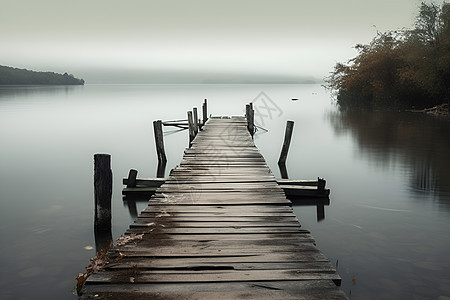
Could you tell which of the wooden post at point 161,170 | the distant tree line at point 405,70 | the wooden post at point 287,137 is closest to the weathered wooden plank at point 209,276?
the wooden post at point 287,137

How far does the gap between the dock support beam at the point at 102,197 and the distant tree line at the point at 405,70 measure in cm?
2868

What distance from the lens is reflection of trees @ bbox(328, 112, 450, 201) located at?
485 inches

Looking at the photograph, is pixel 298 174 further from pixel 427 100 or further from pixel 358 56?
pixel 358 56

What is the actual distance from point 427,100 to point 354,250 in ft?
113

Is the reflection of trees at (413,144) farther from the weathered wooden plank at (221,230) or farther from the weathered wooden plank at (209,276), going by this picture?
the weathered wooden plank at (209,276)

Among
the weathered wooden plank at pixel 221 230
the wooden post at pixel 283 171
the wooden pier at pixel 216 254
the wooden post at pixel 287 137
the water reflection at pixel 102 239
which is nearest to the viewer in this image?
the wooden pier at pixel 216 254

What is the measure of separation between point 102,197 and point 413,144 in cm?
1705

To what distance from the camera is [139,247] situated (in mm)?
4242

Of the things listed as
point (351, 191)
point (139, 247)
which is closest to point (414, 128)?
point (351, 191)

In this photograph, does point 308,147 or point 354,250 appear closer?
point 354,250

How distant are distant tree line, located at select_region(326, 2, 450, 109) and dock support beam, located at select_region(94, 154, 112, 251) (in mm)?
28676

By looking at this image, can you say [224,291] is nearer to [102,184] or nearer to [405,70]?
[102,184]

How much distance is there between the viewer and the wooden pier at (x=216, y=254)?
3.39 meters

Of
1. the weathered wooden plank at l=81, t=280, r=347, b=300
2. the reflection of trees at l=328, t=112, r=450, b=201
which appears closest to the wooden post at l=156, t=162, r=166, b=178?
the reflection of trees at l=328, t=112, r=450, b=201
